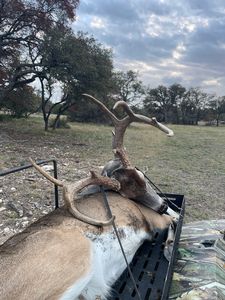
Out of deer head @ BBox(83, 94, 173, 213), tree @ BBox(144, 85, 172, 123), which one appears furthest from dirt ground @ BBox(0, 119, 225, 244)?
tree @ BBox(144, 85, 172, 123)

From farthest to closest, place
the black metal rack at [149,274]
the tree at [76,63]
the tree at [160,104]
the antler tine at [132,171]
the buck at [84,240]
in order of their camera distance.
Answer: the tree at [160,104] < the tree at [76,63] < the antler tine at [132,171] < the black metal rack at [149,274] < the buck at [84,240]

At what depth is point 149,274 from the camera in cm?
293

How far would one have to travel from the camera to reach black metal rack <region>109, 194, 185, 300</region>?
2.62m

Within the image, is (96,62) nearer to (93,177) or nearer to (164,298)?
Result: (93,177)

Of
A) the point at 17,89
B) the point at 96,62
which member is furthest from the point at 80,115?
the point at 96,62

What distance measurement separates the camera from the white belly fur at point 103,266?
2336mm

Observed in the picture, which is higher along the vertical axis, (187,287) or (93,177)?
(93,177)

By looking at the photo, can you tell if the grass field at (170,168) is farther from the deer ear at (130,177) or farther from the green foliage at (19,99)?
the green foliage at (19,99)

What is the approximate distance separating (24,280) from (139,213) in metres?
1.52

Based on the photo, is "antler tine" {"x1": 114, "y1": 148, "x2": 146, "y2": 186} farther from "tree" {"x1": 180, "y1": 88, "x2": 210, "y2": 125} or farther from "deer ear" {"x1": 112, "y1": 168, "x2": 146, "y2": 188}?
"tree" {"x1": 180, "y1": 88, "x2": 210, "y2": 125}

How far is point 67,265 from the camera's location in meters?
2.31

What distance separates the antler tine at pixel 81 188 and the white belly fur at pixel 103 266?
0.37 feet

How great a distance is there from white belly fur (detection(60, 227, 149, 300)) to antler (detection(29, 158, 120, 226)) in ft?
0.41

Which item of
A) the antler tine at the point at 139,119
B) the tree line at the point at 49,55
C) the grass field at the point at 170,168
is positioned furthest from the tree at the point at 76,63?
the antler tine at the point at 139,119
